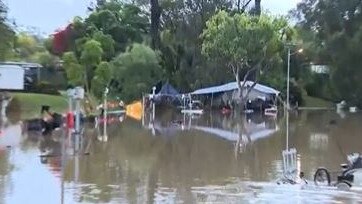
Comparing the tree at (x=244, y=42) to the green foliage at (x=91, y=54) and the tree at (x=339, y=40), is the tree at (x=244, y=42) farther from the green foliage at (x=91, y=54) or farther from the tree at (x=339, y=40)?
the green foliage at (x=91, y=54)

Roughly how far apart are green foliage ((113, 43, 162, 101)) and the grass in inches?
240

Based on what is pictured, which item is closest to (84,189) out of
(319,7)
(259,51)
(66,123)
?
(66,123)

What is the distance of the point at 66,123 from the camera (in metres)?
39.5

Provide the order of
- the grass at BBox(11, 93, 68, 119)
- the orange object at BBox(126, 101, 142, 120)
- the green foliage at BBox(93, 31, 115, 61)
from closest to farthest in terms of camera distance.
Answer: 1. the grass at BBox(11, 93, 68, 119)
2. the orange object at BBox(126, 101, 142, 120)
3. the green foliage at BBox(93, 31, 115, 61)

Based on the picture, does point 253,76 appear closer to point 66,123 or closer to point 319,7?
point 319,7

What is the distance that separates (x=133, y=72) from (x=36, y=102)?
10921 mm

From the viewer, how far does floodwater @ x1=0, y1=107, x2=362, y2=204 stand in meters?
16.4

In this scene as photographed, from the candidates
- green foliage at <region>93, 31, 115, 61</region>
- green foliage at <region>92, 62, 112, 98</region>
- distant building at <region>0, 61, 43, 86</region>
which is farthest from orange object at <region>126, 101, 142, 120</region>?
distant building at <region>0, 61, 43, 86</region>

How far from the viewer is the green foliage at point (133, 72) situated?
71.6m

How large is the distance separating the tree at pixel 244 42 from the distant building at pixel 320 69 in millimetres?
13662

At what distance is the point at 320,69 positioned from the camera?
296ft

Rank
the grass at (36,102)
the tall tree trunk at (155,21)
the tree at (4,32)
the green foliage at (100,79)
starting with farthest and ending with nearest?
the tall tree trunk at (155,21)
the green foliage at (100,79)
the grass at (36,102)
the tree at (4,32)

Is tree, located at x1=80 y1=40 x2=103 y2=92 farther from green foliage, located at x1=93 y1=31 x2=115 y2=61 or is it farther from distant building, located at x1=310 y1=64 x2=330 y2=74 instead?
distant building, located at x1=310 y1=64 x2=330 y2=74

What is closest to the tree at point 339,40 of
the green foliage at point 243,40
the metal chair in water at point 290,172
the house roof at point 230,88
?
the house roof at point 230,88
